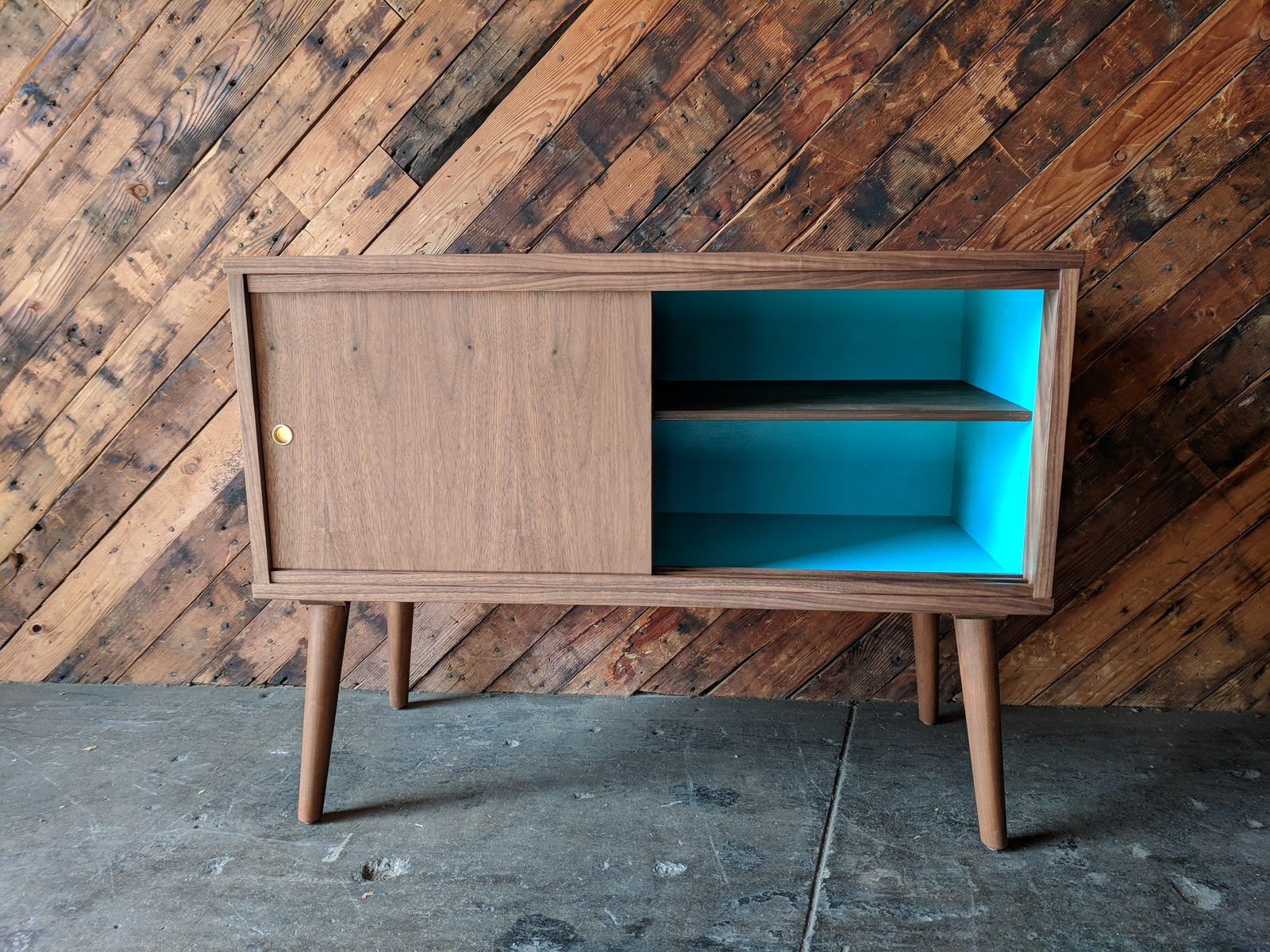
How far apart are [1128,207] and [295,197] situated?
1577 mm

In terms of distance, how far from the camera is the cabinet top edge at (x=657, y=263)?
45.1 inches

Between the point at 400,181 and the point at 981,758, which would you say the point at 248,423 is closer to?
the point at 400,181

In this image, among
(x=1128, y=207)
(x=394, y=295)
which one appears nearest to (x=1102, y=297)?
(x=1128, y=207)

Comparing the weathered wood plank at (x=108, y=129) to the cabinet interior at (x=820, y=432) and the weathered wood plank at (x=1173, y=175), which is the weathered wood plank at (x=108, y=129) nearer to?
the cabinet interior at (x=820, y=432)

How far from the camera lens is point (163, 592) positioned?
1910 millimetres

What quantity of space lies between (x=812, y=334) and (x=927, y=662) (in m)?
0.67

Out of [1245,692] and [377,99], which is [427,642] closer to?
[377,99]

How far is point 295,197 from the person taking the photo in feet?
5.65

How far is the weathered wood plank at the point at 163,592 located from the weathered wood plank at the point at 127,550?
2 centimetres

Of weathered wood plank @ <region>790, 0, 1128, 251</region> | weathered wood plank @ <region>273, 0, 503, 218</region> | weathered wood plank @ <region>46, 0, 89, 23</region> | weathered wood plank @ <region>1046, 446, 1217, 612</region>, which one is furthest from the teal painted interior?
weathered wood plank @ <region>46, 0, 89, 23</region>

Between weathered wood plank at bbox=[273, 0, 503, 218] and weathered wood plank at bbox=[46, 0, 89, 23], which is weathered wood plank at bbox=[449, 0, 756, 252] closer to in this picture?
weathered wood plank at bbox=[273, 0, 503, 218]

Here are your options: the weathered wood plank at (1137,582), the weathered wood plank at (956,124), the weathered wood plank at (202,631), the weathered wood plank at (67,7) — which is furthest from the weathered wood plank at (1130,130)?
the weathered wood plank at (67,7)

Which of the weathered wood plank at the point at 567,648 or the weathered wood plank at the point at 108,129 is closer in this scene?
the weathered wood plank at the point at 108,129

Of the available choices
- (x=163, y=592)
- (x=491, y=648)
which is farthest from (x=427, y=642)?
(x=163, y=592)
